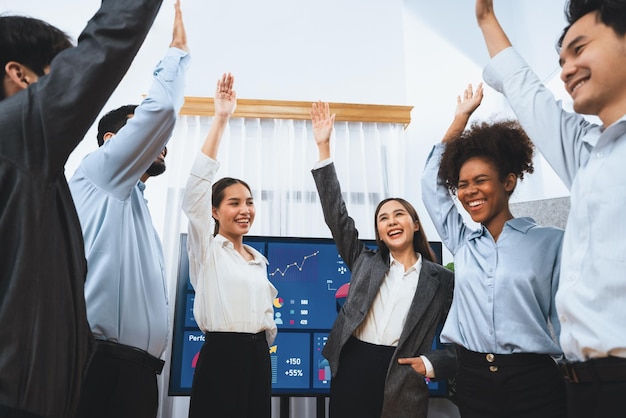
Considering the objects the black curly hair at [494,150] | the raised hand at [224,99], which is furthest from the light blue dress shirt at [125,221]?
the black curly hair at [494,150]

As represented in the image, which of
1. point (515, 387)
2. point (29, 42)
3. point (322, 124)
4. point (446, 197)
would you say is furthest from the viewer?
point (322, 124)

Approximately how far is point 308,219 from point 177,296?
1084mm

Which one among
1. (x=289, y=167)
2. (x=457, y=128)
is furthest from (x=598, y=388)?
(x=289, y=167)

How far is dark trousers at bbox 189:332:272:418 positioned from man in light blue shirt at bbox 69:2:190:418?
0.72 m

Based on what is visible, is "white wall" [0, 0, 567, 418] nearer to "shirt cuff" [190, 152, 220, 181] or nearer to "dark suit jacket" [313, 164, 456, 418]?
"dark suit jacket" [313, 164, 456, 418]

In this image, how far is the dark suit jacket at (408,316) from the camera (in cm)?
203

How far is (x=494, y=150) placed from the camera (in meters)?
1.81

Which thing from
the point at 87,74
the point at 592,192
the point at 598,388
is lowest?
the point at 598,388

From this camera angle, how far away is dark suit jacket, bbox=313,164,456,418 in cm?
203

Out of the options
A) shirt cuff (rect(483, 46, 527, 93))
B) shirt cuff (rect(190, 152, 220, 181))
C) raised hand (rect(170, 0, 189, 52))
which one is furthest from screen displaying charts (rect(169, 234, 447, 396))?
shirt cuff (rect(483, 46, 527, 93))

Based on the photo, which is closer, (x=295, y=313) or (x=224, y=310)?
(x=224, y=310)

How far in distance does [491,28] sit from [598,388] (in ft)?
3.29

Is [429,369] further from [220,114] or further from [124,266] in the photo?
[220,114]

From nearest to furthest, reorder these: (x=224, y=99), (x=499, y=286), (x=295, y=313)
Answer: (x=499, y=286), (x=224, y=99), (x=295, y=313)
